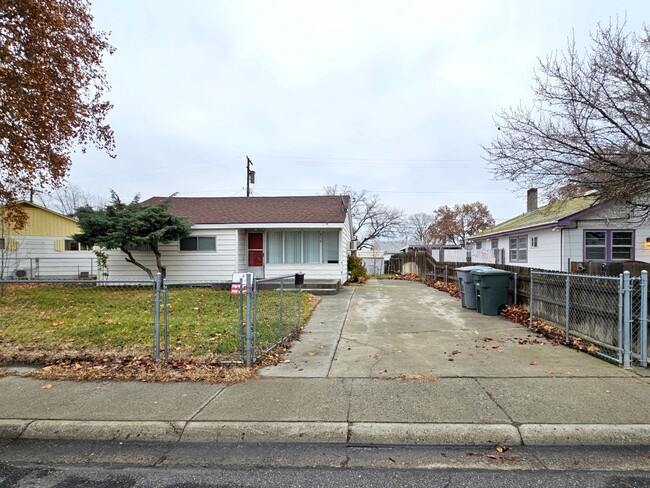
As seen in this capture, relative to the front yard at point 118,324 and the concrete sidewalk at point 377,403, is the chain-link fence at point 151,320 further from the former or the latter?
the concrete sidewalk at point 377,403

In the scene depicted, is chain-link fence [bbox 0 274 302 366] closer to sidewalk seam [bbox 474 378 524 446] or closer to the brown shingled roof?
sidewalk seam [bbox 474 378 524 446]

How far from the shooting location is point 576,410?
414cm

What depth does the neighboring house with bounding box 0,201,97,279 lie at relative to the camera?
894 inches

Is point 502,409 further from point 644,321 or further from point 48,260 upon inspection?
point 48,260

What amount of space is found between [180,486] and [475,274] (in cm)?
890

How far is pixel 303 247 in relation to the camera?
56.6 ft

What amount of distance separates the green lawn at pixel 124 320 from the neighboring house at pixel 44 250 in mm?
12004

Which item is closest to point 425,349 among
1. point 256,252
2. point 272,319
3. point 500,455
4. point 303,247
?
point 500,455

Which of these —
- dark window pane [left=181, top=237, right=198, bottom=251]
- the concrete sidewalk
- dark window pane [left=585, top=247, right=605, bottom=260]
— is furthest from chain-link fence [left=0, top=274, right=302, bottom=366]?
dark window pane [left=585, top=247, right=605, bottom=260]

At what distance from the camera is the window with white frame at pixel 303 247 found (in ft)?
56.3

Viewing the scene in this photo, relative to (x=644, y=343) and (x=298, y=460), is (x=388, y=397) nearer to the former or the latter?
(x=298, y=460)

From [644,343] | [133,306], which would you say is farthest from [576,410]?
[133,306]

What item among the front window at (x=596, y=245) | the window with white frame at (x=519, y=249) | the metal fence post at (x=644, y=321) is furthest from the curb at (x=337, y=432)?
the window with white frame at (x=519, y=249)

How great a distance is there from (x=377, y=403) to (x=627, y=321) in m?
3.93
